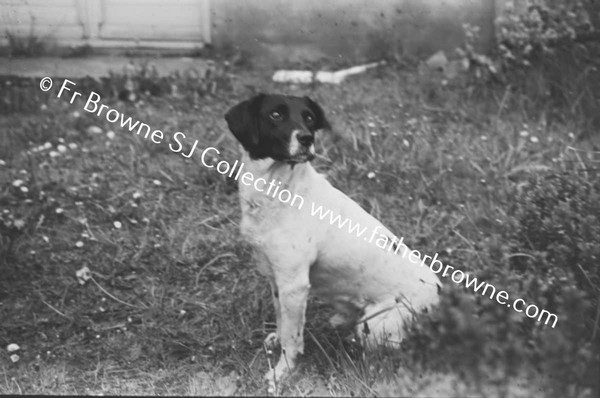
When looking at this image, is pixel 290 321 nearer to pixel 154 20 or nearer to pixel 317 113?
pixel 317 113

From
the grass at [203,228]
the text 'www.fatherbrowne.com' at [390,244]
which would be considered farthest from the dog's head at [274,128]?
the grass at [203,228]

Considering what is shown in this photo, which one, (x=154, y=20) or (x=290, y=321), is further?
(x=154, y=20)

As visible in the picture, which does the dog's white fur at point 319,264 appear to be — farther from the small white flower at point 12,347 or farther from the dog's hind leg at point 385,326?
the small white flower at point 12,347

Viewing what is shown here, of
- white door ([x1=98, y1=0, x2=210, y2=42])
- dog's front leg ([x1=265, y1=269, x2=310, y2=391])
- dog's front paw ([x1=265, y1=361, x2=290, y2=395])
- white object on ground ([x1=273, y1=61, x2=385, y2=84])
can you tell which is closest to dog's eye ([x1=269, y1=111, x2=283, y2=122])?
dog's front leg ([x1=265, y1=269, x2=310, y2=391])

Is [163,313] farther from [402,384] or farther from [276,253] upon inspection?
[402,384]

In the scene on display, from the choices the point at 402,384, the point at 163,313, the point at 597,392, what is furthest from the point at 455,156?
the point at 597,392

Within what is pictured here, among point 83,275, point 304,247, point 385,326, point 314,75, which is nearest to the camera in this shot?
point 304,247

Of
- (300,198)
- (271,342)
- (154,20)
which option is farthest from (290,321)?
(154,20)
